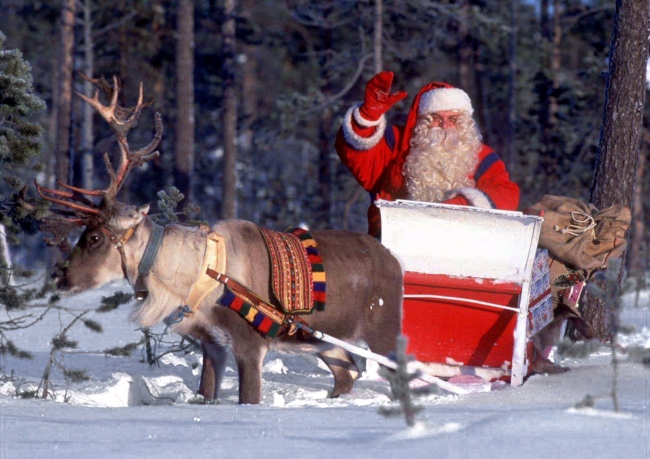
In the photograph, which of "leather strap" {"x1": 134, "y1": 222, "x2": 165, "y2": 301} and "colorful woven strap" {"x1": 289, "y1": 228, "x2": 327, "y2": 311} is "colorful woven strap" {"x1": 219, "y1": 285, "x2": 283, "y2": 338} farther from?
"leather strap" {"x1": 134, "y1": 222, "x2": 165, "y2": 301}

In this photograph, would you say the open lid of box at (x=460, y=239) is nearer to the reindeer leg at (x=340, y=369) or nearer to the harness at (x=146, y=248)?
the reindeer leg at (x=340, y=369)

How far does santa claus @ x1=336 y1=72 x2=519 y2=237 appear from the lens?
7180mm

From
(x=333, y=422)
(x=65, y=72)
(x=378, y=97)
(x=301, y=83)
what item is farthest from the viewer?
(x=301, y=83)

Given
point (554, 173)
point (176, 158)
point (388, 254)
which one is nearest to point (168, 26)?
point (176, 158)

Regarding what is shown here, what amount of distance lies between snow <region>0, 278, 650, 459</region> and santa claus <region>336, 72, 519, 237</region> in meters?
1.40

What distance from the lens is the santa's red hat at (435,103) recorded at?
7613mm

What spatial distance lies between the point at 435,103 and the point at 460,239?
1508 millimetres

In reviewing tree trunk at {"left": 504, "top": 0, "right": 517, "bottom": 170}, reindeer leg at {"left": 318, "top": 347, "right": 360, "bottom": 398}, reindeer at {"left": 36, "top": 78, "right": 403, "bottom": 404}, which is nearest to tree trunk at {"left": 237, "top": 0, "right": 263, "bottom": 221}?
tree trunk at {"left": 504, "top": 0, "right": 517, "bottom": 170}

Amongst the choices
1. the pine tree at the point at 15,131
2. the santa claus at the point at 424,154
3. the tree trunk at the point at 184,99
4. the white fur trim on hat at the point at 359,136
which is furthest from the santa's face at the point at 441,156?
the tree trunk at the point at 184,99

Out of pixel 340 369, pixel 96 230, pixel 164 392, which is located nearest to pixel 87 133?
pixel 164 392

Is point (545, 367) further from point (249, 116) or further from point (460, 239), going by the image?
point (249, 116)

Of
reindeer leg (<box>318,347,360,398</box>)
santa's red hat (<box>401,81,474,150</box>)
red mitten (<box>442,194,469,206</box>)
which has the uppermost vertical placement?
santa's red hat (<box>401,81,474,150</box>)

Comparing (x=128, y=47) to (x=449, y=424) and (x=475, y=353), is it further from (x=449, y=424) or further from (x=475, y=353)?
(x=449, y=424)

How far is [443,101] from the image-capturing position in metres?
7.62
